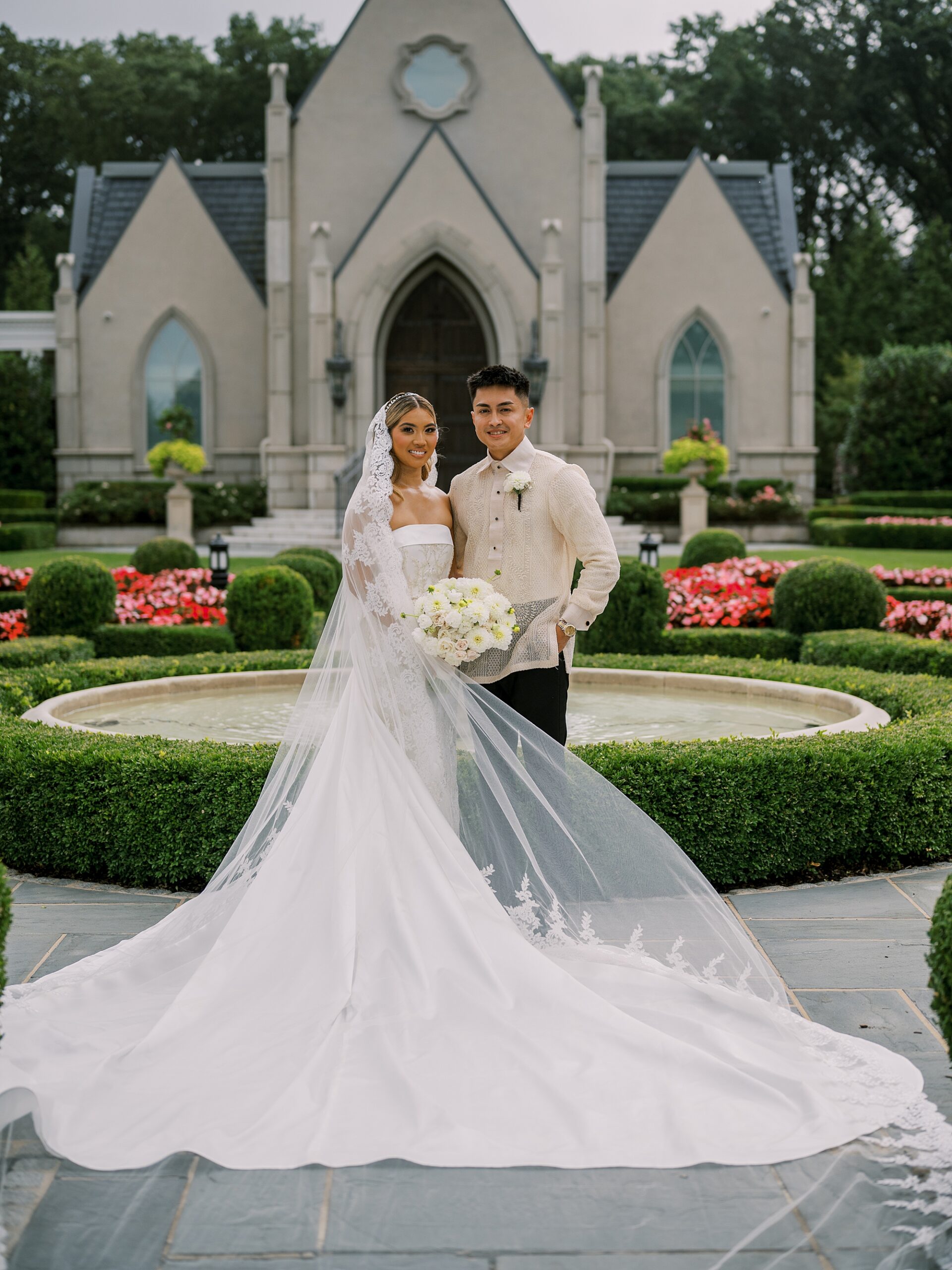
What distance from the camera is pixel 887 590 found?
13180 mm

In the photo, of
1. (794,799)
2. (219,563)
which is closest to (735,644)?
(794,799)

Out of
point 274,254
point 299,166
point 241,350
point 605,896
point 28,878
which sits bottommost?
point 28,878

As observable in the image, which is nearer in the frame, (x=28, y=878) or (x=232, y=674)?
(x=28, y=878)

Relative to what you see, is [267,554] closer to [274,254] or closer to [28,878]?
[274,254]

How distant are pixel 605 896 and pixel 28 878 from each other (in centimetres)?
302

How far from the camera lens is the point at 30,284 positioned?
33.8 metres

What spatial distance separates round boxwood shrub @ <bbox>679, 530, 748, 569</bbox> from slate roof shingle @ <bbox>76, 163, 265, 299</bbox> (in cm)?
1443

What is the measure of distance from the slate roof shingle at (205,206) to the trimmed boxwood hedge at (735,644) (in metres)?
17.7

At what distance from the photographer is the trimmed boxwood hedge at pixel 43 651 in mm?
8914

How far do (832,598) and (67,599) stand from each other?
6.41 m

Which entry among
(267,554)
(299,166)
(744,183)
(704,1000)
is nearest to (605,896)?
(704,1000)

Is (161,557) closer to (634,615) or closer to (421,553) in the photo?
(634,615)

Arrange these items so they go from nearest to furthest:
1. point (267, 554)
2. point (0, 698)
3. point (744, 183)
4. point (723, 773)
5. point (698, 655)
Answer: point (723, 773), point (0, 698), point (698, 655), point (267, 554), point (744, 183)

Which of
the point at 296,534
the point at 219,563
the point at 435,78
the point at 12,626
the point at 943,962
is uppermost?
the point at 435,78
